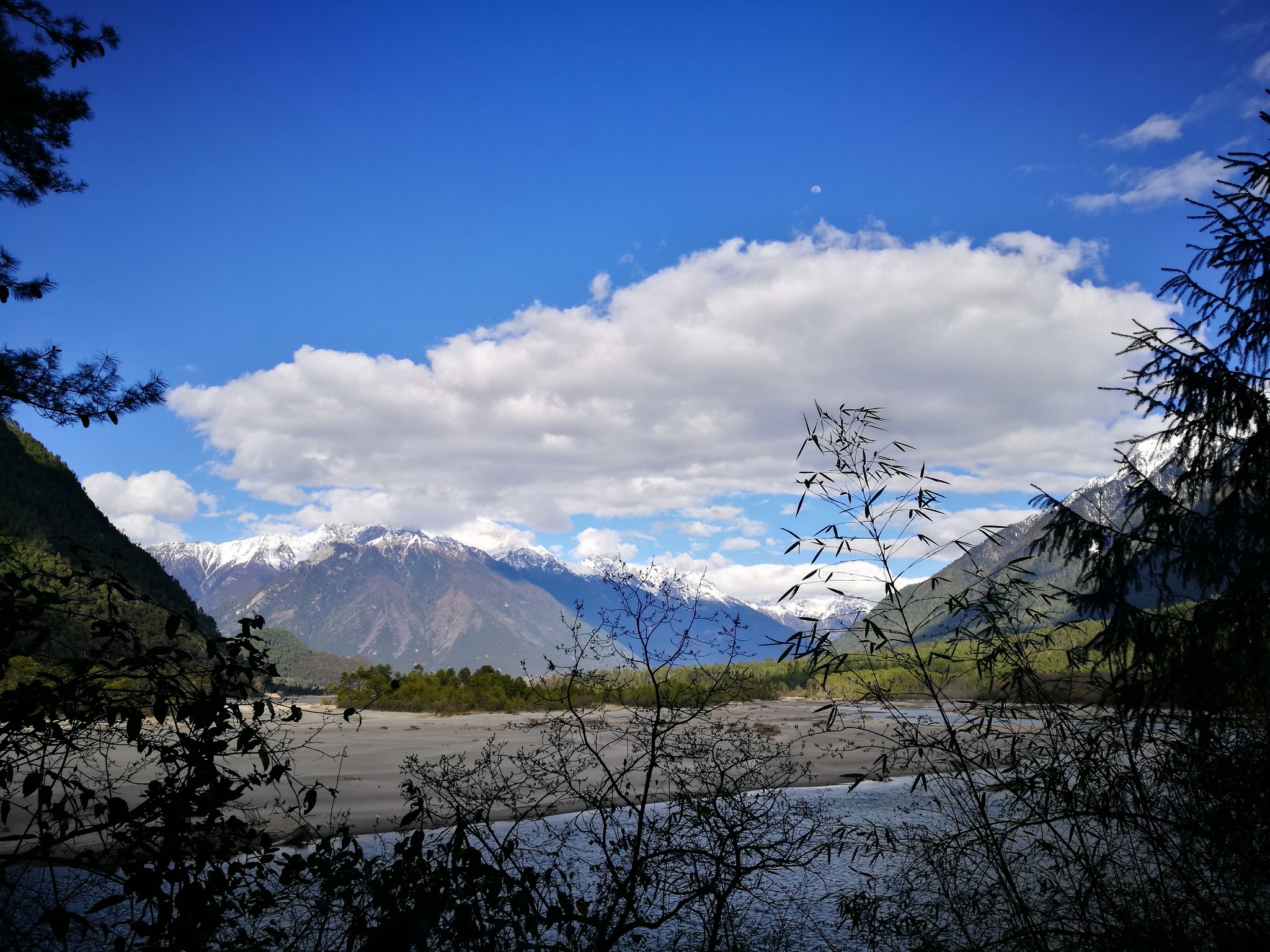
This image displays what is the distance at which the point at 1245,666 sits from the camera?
3.75 meters

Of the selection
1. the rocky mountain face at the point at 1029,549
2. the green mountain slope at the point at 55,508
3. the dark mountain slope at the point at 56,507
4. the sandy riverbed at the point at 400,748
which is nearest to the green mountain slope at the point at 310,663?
the dark mountain slope at the point at 56,507

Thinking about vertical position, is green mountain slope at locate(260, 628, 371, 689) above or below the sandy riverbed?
below

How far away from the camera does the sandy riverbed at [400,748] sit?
11.3 m

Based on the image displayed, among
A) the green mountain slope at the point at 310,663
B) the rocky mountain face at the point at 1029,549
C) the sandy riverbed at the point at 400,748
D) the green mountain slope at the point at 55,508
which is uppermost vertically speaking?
the green mountain slope at the point at 55,508

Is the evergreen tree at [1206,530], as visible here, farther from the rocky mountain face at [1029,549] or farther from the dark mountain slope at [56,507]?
the dark mountain slope at [56,507]

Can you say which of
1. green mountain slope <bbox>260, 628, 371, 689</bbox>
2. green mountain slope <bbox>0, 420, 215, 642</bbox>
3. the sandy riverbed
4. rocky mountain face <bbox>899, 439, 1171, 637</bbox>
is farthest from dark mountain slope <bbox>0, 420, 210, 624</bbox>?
rocky mountain face <bbox>899, 439, 1171, 637</bbox>

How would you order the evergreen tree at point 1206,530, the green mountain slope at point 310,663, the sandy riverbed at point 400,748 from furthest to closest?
the green mountain slope at point 310,663, the sandy riverbed at point 400,748, the evergreen tree at point 1206,530

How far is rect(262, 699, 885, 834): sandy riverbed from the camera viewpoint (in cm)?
1130

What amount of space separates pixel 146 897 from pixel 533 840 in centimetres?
780

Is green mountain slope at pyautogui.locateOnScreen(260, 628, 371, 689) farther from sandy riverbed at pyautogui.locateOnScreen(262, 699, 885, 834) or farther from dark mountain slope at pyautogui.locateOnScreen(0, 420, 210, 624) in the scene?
sandy riverbed at pyautogui.locateOnScreen(262, 699, 885, 834)

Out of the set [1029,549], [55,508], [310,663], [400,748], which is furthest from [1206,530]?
[310,663]

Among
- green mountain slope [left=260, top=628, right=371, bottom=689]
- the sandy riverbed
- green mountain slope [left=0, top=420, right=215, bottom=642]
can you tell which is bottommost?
green mountain slope [left=260, top=628, right=371, bottom=689]

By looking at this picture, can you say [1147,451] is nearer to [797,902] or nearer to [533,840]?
[797,902]

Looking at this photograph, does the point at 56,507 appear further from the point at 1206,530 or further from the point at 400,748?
the point at 1206,530
